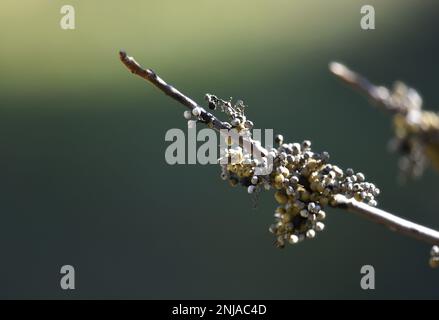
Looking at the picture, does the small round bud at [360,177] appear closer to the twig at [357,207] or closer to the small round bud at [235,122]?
the twig at [357,207]

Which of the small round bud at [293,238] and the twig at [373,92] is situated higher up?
the twig at [373,92]

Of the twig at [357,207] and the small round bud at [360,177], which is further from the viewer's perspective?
the small round bud at [360,177]

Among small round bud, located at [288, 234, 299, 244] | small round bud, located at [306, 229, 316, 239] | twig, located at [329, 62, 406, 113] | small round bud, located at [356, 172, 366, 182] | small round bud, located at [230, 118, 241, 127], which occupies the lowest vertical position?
small round bud, located at [288, 234, 299, 244]

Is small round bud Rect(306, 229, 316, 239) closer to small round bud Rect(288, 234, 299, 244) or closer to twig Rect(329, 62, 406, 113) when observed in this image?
small round bud Rect(288, 234, 299, 244)

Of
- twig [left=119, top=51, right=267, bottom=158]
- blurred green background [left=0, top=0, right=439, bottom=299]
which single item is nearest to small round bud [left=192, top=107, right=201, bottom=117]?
twig [left=119, top=51, right=267, bottom=158]

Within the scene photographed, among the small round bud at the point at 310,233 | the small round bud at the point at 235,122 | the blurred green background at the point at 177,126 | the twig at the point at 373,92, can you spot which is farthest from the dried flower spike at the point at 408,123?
the blurred green background at the point at 177,126

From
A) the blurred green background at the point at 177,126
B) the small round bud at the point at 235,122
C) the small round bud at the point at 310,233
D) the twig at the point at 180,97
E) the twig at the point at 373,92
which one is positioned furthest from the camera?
the blurred green background at the point at 177,126

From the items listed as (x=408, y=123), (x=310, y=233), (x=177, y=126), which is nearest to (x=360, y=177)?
(x=310, y=233)
